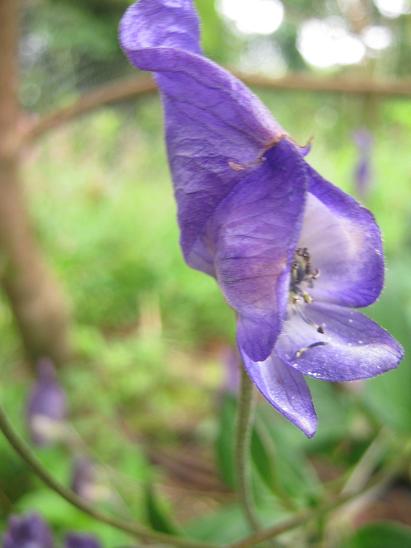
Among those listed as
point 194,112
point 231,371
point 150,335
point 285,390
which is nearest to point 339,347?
point 285,390

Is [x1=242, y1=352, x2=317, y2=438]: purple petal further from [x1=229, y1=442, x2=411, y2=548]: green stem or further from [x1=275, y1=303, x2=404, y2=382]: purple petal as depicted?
[x1=229, y1=442, x2=411, y2=548]: green stem

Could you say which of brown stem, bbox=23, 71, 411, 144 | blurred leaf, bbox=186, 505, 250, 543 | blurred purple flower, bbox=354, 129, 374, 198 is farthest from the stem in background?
blurred purple flower, bbox=354, 129, 374, 198

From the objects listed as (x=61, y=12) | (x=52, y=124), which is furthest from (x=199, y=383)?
(x=61, y=12)

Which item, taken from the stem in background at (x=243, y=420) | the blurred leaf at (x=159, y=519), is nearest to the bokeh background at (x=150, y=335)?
the blurred leaf at (x=159, y=519)

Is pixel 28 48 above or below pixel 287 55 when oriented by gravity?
above

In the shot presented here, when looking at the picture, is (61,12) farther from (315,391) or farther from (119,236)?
(315,391)

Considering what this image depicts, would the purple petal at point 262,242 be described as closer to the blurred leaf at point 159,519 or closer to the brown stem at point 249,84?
the blurred leaf at point 159,519
